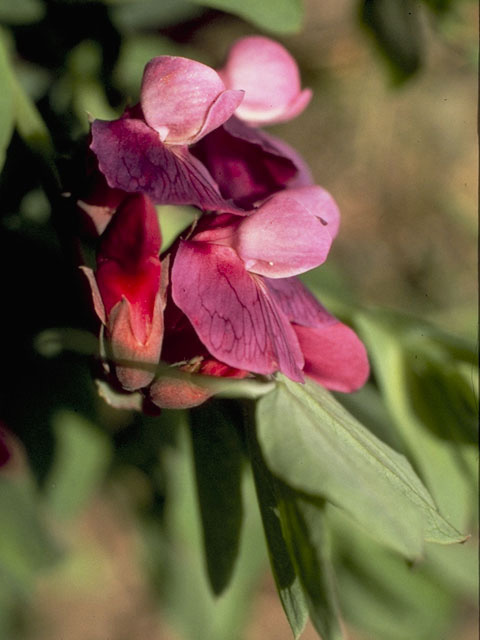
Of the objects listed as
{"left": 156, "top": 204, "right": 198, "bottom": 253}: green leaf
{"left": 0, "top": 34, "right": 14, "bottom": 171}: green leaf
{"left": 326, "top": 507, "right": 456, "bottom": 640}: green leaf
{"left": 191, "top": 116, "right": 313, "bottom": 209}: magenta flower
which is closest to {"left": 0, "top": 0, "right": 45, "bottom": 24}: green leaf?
{"left": 0, "top": 34, "right": 14, "bottom": 171}: green leaf

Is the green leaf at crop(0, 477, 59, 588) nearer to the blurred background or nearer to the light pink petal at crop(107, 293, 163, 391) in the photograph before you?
the blurred background

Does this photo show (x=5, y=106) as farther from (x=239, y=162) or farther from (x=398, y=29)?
(x=398, y=29)

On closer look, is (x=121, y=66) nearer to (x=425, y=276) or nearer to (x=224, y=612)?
(x=224, y=612)

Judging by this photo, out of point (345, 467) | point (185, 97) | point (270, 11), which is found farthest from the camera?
point (270, 11)

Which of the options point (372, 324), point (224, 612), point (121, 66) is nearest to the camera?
point (372, 324)

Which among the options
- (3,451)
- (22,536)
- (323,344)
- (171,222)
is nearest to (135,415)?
(22,536)

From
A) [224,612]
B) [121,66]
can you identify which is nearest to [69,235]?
[121,66]

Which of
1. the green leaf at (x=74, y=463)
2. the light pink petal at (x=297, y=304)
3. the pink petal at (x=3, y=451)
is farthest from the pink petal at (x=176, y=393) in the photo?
the green leaf at (x=74, y=463)
